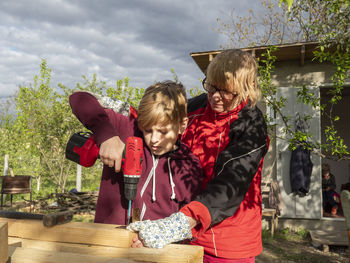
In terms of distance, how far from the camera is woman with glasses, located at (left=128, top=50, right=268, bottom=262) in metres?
1.44

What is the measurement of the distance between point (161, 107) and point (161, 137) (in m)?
0.16

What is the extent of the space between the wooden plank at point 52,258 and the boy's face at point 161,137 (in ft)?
2.69

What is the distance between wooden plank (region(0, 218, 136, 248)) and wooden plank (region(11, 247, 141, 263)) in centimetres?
10

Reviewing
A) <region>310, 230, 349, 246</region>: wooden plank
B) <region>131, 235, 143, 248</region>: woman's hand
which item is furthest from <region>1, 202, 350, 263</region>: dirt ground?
<region>131, 235, 143, 248</region>: woman's hand

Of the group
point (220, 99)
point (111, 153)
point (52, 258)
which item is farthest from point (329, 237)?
point (52, 258)

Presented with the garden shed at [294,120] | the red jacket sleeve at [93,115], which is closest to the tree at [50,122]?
the garden shed at [294,120]

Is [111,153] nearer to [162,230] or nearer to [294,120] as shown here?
[162,230]

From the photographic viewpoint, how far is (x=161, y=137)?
164cm

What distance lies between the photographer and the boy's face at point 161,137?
162 centimetres

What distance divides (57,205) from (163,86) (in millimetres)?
10102

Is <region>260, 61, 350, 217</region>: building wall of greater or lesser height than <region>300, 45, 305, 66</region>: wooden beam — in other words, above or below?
below

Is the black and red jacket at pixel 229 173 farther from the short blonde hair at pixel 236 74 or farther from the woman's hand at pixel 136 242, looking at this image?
the woman's hand at pixel 136 242

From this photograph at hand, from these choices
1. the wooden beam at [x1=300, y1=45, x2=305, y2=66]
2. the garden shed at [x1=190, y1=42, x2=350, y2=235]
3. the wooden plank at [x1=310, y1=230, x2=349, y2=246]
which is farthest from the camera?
the garden shed at [x1=190, y1=42, x2=350, y2=235]

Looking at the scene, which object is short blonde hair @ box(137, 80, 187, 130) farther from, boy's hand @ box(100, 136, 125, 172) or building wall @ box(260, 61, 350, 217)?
building wall @ box(260, 61, 350, 217)
